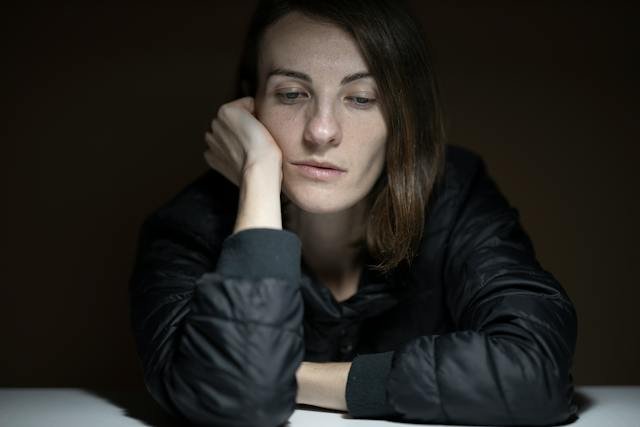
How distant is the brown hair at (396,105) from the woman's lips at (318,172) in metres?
0.13

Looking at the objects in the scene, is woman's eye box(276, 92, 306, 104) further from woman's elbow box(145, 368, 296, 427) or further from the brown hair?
woman's elbow box(145, 368, 296, 427)

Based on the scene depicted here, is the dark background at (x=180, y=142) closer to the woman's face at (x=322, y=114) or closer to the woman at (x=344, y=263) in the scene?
the woman at (x=344, y=263)

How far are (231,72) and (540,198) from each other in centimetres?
88

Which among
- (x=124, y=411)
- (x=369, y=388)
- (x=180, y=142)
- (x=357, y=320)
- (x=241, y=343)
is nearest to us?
(x=241, y=343)

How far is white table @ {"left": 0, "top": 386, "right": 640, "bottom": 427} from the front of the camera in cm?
137

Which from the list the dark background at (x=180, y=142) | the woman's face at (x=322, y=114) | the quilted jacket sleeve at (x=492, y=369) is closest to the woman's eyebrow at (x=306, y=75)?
the woman's face at (x=322, y=114)

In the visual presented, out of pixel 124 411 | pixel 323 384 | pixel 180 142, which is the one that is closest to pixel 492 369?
pixel 323 384

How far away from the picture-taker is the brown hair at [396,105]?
1.54 m

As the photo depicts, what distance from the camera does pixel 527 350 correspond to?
1.35 meters

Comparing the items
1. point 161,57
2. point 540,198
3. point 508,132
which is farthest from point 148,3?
point 540,198

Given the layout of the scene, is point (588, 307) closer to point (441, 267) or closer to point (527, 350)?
point (441, 267)

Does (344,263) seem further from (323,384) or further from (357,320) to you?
(323,384)

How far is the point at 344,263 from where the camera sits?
5.78ft

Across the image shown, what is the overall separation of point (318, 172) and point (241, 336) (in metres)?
0.38
